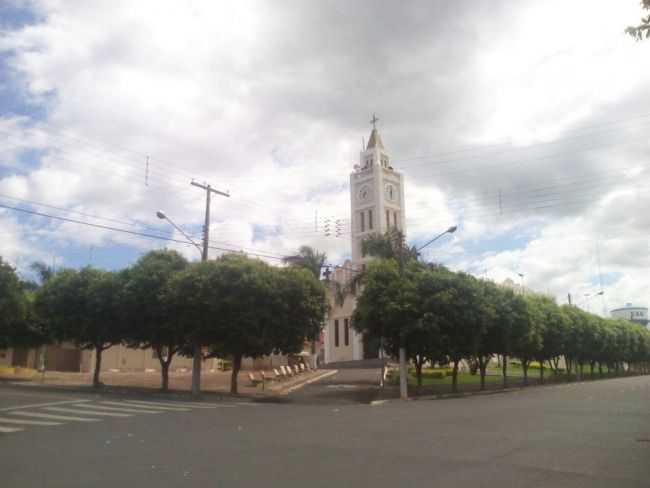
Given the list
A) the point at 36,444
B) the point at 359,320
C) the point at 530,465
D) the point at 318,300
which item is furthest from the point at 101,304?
the point at 530,465

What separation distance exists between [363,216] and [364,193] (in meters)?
2.42

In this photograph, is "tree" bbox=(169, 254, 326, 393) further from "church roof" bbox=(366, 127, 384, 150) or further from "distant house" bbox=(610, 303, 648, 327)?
"distant house" bbox=(610, 303, 648, 327)

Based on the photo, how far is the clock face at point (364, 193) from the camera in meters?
60.3

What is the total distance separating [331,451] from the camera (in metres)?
10.8

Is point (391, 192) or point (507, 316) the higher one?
point (391, 192)

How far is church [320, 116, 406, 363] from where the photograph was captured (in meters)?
57.4

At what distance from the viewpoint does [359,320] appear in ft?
105

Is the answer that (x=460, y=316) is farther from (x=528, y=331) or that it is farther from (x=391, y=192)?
(x=391, y=192)

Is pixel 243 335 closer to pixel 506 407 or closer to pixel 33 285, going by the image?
pixel 506 407

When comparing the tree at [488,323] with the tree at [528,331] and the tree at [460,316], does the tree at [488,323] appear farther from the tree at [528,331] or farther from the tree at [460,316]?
the tree at [528,331]

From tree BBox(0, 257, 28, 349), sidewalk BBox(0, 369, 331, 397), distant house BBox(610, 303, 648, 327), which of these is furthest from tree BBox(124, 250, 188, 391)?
distant house BBox(610, 303, 648, 327)

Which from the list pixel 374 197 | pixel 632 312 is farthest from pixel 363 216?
pixel 632 312

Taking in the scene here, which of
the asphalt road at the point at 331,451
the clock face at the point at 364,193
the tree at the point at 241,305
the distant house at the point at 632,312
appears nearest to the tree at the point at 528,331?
the tree at the point at 241,305

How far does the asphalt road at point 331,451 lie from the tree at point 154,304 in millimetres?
11861
